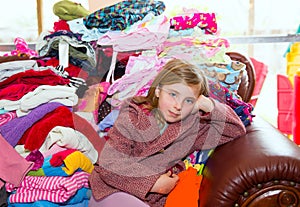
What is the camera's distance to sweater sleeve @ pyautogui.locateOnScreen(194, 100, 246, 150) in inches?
60.9

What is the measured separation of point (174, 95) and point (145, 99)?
0.38ft

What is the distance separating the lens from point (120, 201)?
139 cm

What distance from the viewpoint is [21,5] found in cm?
363

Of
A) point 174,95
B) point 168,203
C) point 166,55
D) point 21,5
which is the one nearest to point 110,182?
point 168,203

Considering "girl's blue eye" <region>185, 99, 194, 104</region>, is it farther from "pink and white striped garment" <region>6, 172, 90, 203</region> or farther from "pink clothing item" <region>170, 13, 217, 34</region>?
"pink clothing item" <region>170, 13, 217, 34</region>

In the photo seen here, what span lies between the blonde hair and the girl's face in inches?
0.7

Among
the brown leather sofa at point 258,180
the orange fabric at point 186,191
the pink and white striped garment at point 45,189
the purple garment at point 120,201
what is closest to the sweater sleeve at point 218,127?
the orange fabric at point 186,191

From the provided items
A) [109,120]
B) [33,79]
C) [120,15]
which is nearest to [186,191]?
[109,120]

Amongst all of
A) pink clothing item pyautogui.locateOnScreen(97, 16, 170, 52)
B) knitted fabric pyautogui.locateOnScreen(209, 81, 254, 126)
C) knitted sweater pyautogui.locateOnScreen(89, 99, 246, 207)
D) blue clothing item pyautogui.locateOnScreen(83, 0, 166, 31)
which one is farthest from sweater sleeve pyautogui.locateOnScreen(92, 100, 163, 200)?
blue clothing item pyautogui.locateOnScreen(83, 0, 166, 31)

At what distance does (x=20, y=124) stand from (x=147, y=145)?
452mm

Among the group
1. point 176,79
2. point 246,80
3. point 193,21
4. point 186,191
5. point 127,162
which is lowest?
point 186,191

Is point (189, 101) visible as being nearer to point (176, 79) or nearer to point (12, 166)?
point (176, 79)

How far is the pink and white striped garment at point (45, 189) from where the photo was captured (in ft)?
4.79

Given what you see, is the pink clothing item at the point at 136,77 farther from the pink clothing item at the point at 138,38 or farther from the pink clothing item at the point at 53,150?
the pink clothing item at the point at 53,150
